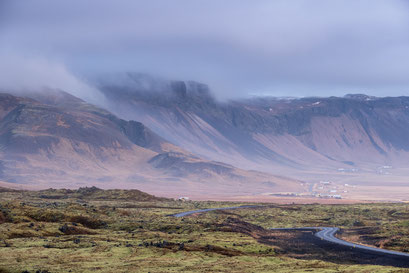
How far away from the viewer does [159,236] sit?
83.9 m

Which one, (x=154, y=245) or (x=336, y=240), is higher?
(x=154, y=245)

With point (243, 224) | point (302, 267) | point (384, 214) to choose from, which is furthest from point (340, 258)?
point (384, 214)

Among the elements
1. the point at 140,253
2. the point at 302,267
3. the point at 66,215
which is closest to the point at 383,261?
the point at 302,267

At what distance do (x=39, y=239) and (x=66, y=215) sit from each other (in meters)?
25.5

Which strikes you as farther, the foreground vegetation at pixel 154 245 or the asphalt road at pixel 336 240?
the asphalt road at pixel 336 240

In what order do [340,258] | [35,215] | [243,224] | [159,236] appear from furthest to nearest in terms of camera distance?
[243,224] < [35,215] < [159,236] < [340,258]

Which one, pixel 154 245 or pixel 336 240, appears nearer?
pixel 154 245

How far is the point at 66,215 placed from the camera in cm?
10138

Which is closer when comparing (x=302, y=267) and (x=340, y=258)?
(x=302, y=267)

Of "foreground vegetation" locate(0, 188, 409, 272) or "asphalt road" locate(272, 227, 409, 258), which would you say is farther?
"asphalt road" locate(272, 227, 409, 258)

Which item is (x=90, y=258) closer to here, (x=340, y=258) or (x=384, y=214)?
(x=340, y=258)

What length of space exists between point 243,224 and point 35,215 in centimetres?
3553

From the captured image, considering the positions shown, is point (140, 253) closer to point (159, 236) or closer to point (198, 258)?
point (198, 258)

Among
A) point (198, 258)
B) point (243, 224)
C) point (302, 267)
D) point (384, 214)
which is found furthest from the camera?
point (384, 214)
